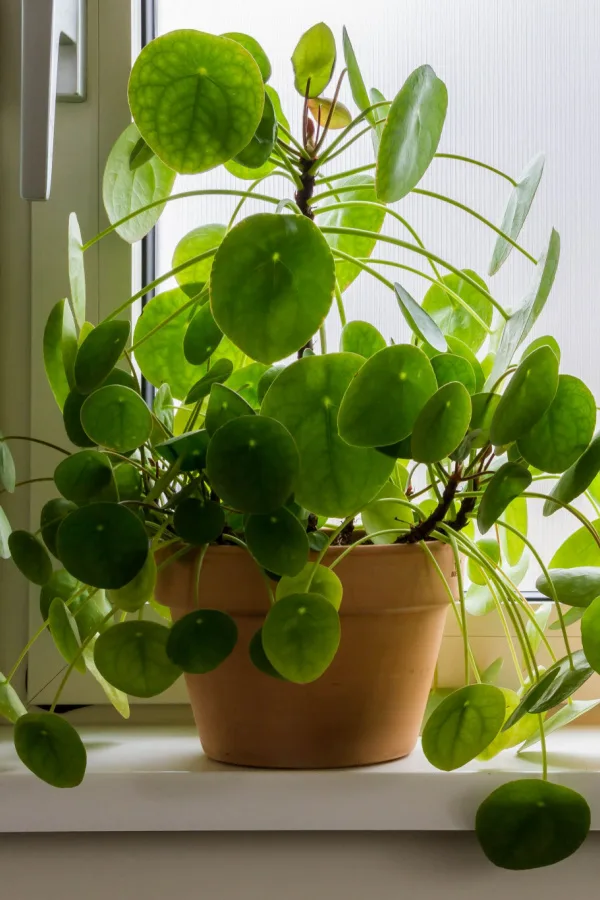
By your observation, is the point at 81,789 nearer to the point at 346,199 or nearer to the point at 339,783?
the point at 339,783

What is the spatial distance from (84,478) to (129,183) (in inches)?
10.7

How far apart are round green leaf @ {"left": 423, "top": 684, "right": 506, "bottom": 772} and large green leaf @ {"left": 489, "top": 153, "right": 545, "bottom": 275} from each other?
1.02 feet

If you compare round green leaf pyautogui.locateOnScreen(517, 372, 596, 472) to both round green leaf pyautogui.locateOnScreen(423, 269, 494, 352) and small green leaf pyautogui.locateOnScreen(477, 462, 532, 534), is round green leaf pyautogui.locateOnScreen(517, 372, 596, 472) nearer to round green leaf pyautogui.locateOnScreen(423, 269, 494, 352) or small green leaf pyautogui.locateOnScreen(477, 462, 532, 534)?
A: small green leaf pyautogui.locateOnScreen(477, 462, 532, 534)

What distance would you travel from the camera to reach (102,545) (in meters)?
0.58

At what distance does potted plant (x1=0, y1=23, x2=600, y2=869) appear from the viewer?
53 centimetres

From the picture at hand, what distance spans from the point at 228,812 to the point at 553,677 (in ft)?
0.85

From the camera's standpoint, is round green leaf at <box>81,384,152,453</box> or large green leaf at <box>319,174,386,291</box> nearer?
round green leaf at <box>81,384,152,453</box>

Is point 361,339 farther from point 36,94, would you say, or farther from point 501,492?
point 36,94

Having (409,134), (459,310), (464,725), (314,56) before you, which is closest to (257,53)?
(314,56)

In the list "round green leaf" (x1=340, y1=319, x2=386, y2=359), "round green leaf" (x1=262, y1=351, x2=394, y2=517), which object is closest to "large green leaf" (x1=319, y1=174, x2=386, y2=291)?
"round green leaf" (x1=340, y1=319, x2=386, y2=359)

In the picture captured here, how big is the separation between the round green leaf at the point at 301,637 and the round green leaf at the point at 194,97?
0.94 ft

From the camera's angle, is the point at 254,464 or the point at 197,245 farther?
the point at 197,245

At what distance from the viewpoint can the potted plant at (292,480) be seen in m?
0.53

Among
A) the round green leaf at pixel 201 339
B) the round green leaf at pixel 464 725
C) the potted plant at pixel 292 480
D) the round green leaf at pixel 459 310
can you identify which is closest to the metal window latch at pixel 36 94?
the potted plant at pixel 292 480
